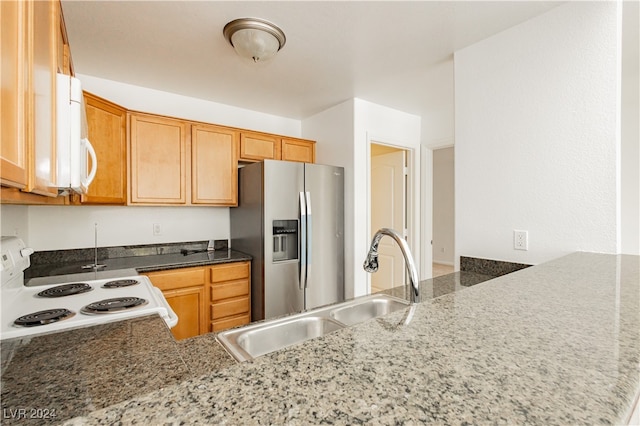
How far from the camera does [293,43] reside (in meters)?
2.02

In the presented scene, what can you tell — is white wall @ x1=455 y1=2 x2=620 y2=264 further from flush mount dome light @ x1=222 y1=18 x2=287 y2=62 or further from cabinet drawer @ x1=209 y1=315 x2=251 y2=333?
cabinet drawer @ x1=209 y1=315 x2=251 y2=333

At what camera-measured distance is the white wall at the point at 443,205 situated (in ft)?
20.7

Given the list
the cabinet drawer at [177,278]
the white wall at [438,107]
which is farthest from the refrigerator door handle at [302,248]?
the white wall at [438,107]

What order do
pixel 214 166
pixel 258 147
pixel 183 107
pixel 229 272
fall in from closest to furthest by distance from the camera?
pixel 229 272, pixel 214 166, pixel 183 107, pixel 258 147

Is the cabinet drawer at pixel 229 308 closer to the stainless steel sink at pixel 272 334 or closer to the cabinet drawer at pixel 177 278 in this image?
the cabinet drawer at pixel 177 278

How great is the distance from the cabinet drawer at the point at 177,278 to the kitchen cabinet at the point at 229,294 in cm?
11

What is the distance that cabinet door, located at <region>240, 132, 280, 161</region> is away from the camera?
306 centimetres

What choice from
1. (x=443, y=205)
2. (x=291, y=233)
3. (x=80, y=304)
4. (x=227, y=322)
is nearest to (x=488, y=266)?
(x=291, y=233)

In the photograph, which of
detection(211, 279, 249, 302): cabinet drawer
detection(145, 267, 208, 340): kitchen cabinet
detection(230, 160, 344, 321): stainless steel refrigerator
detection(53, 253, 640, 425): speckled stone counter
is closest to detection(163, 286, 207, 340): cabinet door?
detection(145, 267, 208, 340): kitchen cabinet

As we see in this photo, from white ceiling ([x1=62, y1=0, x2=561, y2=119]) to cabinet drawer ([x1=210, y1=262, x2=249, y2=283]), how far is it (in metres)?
1.62

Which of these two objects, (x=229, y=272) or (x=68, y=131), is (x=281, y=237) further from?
(x=68, y=131)

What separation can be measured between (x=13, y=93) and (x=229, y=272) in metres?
2.19

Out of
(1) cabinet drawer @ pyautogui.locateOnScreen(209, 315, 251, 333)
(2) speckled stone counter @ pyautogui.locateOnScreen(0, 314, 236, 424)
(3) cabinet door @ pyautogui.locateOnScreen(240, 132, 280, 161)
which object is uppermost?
(3) cabinet door @ pyautogui.locateOnScreen(240, 132, 280, 161)

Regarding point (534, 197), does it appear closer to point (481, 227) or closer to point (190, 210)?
point (481, 227)
